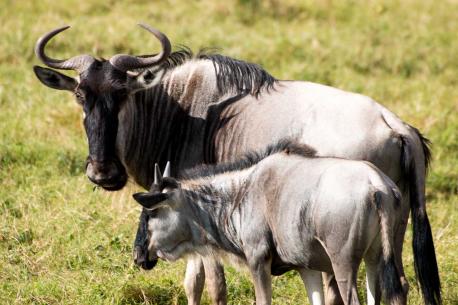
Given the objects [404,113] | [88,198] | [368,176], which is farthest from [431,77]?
[368,176]

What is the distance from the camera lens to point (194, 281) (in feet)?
22.2

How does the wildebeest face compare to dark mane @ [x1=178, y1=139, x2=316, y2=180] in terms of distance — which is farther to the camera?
→ the wildebeest face

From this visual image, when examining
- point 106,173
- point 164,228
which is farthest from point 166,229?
point 106,173

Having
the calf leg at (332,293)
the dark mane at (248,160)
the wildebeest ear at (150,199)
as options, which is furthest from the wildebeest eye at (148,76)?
the calf leg at (332,293)

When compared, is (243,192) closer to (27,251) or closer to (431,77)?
(27,251)

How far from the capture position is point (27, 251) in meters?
7.39

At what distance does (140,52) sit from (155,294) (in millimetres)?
5421

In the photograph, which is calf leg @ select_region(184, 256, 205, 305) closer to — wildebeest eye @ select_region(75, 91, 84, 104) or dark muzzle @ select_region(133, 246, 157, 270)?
dark muzzle @ select_region(133, 246, 157, 270)

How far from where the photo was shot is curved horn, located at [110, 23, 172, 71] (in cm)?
680

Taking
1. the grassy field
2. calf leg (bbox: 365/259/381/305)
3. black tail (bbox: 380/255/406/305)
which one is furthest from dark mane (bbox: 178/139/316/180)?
the grassy field

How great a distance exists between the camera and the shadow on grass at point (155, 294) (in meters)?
6.82

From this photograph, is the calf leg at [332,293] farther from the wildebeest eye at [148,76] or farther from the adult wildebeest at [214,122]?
the wildebeest eye at [148,76]

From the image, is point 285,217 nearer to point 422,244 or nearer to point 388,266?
point 388,266

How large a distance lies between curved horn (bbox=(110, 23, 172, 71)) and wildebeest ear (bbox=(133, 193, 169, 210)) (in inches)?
44.0
